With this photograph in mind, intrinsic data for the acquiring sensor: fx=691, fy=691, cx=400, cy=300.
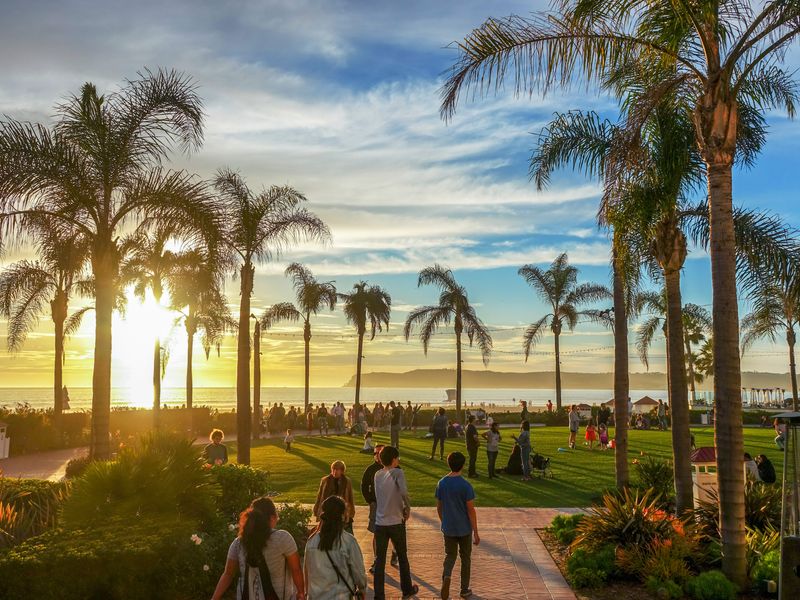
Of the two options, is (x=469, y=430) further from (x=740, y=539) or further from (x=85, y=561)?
(x=85, y=561)

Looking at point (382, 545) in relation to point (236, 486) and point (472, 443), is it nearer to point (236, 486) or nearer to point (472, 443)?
point (236, 486)

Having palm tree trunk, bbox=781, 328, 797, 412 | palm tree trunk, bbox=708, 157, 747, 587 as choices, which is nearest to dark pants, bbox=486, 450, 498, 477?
palm tree trunk, bbox=708, 157, 747, 587

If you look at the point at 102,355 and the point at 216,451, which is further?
the point at 102,355

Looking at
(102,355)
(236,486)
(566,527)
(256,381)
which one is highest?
(102,355)

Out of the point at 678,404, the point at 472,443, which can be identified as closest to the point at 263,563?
the point at 678,404

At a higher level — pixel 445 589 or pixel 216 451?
pixel 216 451

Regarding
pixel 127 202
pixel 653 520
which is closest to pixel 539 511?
pixel 653 520

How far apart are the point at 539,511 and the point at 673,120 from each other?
777cm

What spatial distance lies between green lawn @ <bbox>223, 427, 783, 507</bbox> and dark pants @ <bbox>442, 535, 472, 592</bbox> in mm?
6735

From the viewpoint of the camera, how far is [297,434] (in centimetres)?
3509

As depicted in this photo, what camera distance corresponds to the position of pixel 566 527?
11.2 meters

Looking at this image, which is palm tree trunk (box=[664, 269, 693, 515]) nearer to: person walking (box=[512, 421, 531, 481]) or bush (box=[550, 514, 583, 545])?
bush (box=[550, 514, 583, 545])

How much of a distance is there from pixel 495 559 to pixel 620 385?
5476 millimetres

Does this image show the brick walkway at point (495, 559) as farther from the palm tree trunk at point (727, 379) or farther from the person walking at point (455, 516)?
the palm tree trunk at point (727, 379)
